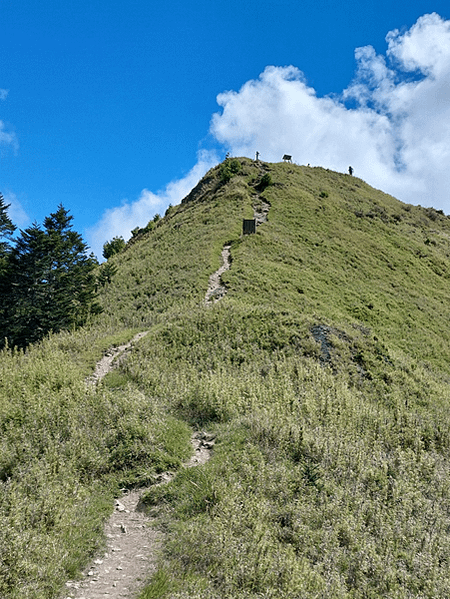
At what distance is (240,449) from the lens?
9062 millimetres

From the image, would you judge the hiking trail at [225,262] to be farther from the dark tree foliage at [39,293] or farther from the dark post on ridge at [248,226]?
the dark tree foliage at [39,293]

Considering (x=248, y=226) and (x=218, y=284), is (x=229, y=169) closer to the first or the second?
(x=248, y=226)

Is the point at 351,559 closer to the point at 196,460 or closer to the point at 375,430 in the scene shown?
the point at 196,460

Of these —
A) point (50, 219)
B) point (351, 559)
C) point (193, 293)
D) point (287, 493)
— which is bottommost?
point (351, 559)

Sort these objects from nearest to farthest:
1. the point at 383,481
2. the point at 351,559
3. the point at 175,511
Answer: the point at 351,559 → the point at 175,511 → the point at 383,481

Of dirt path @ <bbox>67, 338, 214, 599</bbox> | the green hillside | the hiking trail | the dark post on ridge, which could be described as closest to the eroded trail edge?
dirt path @ <bbox>67, 338, 214, 599</bbox>

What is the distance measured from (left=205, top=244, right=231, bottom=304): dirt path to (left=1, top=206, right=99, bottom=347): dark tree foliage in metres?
7.77

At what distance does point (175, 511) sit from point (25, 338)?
20.8 meters

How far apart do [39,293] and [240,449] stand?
21.6 metres

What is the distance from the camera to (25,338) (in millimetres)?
24203

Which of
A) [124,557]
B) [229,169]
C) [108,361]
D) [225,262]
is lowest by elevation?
[124,557]

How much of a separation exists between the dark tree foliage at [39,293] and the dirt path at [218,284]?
7772mm

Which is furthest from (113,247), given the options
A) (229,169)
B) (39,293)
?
(39,293)

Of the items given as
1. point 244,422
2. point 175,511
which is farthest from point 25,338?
point 175,511
